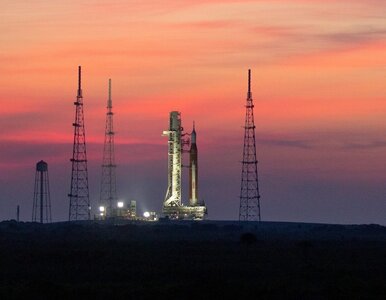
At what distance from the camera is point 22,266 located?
77.4 metres

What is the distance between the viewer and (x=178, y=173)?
192 metres

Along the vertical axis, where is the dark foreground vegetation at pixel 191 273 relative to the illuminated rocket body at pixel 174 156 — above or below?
below

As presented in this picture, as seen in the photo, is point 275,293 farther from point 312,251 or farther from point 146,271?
point 312,251

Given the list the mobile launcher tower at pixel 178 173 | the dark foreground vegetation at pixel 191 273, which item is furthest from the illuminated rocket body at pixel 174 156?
the dark foreground vegetation at pixel 191 273

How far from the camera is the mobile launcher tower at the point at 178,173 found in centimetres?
19238

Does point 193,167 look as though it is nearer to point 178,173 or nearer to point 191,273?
point 178,173

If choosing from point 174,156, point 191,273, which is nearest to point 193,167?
point 174,156

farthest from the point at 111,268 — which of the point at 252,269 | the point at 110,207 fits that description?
the point at 110,207

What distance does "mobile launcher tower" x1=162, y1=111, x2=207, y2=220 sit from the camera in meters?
192

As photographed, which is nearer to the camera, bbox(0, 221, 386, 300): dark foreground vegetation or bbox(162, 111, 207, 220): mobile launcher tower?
bbox(0, 221, 386, 300): dark foreground vegetation

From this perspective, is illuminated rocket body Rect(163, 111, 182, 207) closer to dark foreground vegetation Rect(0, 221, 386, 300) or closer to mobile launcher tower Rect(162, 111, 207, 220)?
mobile launcher tower Rect(162, 111, 207, 220)

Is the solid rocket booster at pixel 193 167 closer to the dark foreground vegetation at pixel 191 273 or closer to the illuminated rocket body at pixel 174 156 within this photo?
the illuminated rocket body at pixel 174 156

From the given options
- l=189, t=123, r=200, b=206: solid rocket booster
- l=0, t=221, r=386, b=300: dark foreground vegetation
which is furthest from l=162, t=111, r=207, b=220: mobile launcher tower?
l=0, t=221, r=386, b=300: dark foreground vegetation

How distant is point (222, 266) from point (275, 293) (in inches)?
813
